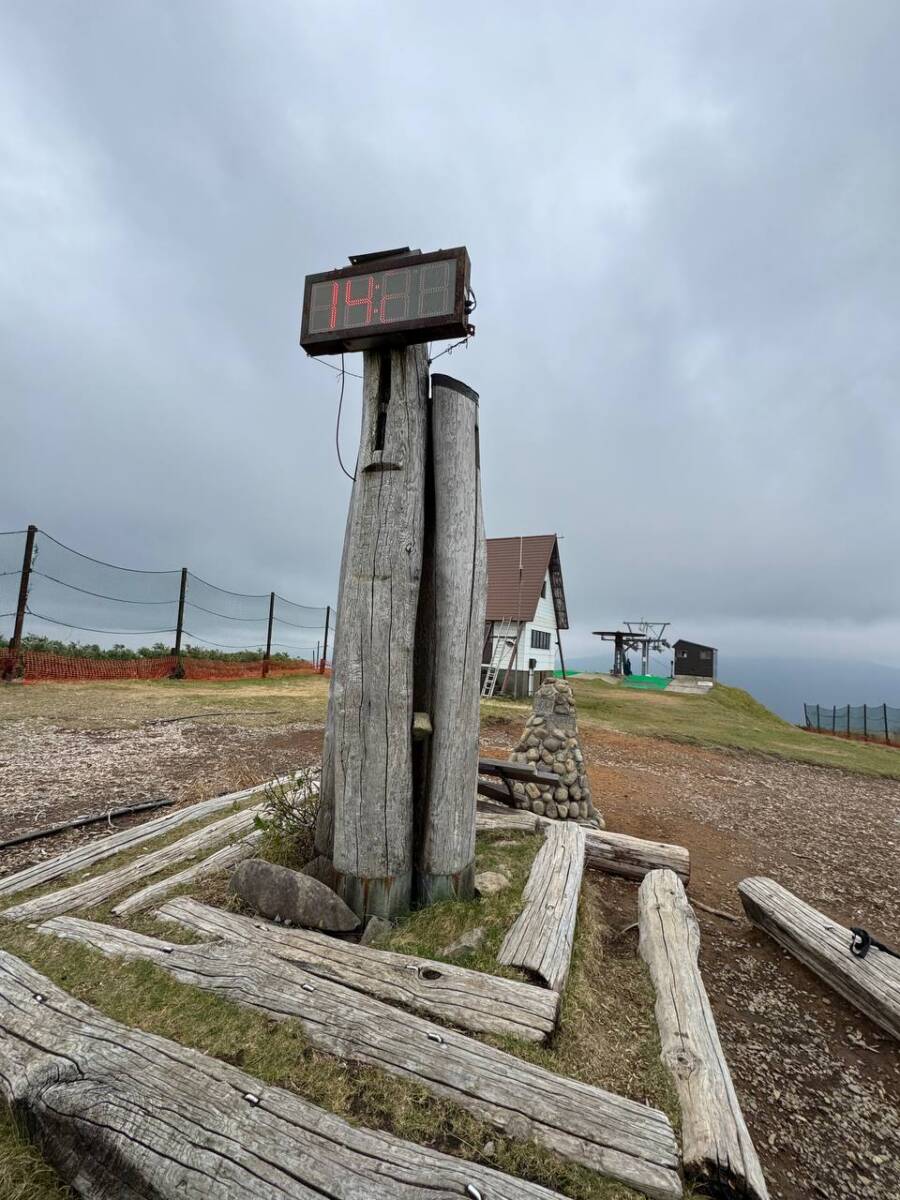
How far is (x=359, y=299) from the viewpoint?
12.1 feet

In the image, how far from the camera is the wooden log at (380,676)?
11.7ft

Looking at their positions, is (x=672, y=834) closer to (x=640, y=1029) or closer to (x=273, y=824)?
(x=640, y=1029)

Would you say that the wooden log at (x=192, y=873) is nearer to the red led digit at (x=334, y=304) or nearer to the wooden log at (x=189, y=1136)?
the wooden log at (x=189, y=1136)

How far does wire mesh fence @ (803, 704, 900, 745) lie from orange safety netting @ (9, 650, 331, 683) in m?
31.6

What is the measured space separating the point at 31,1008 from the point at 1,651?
2210 centimetres

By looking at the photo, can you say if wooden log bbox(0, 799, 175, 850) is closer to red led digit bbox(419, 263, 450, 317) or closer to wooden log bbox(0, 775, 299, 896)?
wooden log bbox(0, 775, 299, 896)

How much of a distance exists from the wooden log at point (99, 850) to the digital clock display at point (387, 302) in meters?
4.13

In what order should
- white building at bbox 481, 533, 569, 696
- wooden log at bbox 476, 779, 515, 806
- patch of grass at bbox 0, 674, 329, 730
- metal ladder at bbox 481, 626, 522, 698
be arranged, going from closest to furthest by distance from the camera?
wooden log at bbox 476, 779, 515, 806
patch of grass at bbox 0, 674, 329, 730
metal ladder at bbox 481, 626, 522, 698
white building at bbox 481, 533, 569, 696

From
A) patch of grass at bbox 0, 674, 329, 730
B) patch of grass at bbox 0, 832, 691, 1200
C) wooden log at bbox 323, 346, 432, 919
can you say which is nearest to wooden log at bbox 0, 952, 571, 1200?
patch of grass at bbox 0, 832, 691, 1200

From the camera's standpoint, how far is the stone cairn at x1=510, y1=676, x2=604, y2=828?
694 centimetres

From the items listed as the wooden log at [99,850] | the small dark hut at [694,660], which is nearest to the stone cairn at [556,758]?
the wooden log at [99,850]

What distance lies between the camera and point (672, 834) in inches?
300

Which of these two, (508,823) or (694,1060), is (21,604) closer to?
(508,823)

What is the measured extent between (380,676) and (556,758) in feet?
14.2
